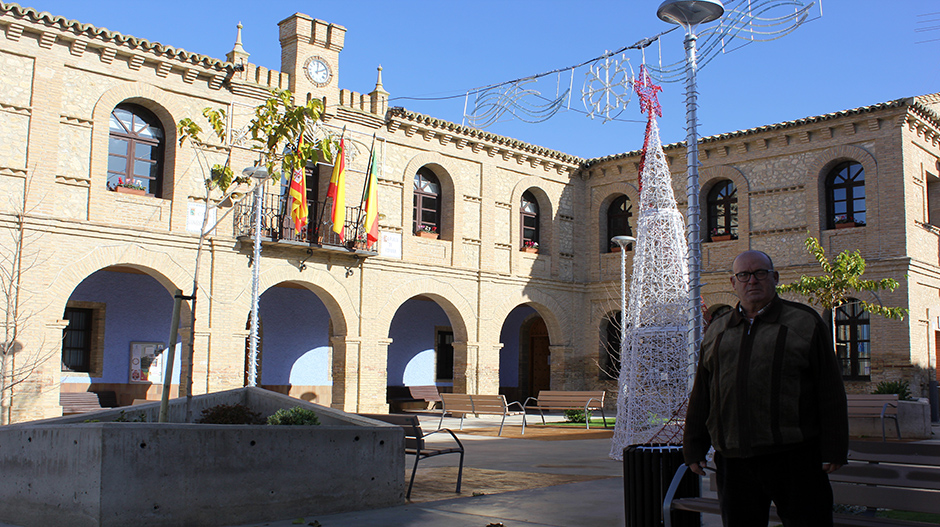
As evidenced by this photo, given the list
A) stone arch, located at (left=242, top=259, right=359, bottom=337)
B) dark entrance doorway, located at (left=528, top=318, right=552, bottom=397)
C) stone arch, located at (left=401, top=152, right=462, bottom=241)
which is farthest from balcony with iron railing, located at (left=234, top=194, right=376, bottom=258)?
dark entrance doorway, located at (left=528, top=318, right=552, bottom=397)

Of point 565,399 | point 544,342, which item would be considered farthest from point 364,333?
point 544,342

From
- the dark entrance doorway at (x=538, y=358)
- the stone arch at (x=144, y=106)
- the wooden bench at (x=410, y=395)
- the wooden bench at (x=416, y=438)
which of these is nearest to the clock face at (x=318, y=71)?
the stone arch at (x=144, y=106)

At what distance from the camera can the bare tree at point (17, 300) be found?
15.2 m

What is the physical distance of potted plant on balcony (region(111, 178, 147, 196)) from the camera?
17.2 meters

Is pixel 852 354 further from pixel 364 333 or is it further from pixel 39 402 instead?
pixel 39 402

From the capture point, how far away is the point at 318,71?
20.0m

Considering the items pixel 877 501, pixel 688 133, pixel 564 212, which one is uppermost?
pixel 564 212

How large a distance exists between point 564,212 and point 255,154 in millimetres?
10128

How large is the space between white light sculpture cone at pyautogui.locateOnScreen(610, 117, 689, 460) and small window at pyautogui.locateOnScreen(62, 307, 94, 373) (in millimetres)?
13120

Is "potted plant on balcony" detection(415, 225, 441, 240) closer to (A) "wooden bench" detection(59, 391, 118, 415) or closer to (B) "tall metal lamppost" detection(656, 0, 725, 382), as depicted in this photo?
(A) "wooden bench" detection(59, 391, 118, 415)

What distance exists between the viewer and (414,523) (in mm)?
6066

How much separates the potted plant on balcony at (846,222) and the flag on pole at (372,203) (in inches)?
448

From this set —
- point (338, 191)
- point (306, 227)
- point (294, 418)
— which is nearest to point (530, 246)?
point (338, 191)

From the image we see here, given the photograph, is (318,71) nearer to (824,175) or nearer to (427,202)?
(427,202)
